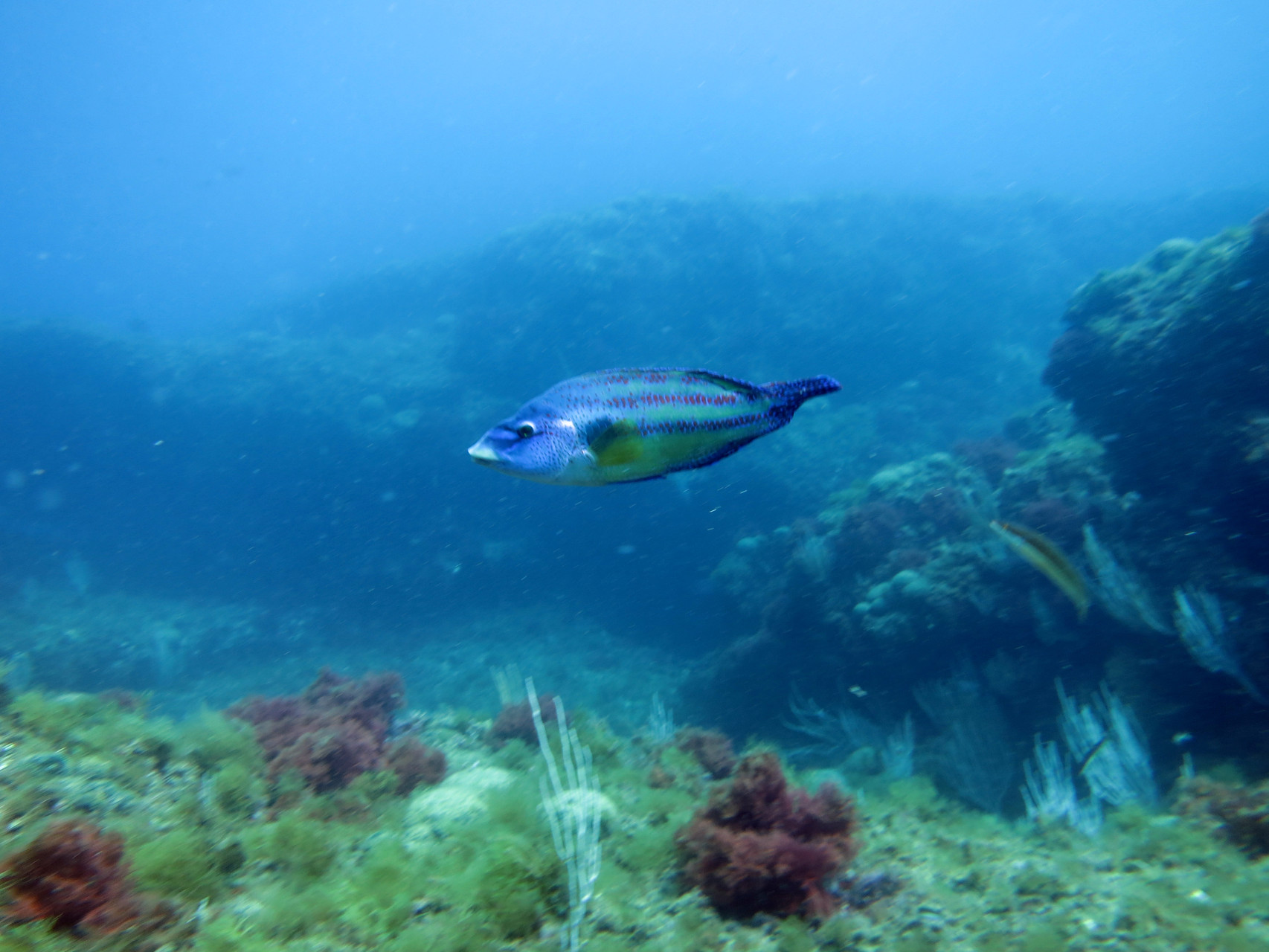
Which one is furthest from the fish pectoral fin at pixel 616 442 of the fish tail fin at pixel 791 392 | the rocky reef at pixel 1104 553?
the rocky reef at pixel 1104 553

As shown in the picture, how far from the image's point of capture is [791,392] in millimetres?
1404

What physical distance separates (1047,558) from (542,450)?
3.34 m

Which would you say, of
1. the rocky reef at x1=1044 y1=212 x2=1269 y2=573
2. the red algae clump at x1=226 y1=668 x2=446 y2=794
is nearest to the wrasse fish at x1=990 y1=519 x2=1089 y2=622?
the red algae clump at x1=226 y1=668 x2=446 y2=794

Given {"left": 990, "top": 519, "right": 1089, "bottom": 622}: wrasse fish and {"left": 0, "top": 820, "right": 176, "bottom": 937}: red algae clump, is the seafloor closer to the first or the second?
{"left": 0, "top": 820, "right": 176, "bottom": 937}: red algae clump

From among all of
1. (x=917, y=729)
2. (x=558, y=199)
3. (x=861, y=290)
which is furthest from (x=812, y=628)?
(x=558, y=199)

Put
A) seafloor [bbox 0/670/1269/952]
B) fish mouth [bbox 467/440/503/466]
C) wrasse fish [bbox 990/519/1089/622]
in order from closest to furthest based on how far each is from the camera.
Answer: fish mouth [bbox 467/440/503/466] → seafloor [bbox 0/670/1269/952] → wrasse fish [bbox 990/519/1089/622]

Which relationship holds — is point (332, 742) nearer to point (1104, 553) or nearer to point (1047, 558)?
point (1047, 558)

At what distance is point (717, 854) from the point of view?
319cm

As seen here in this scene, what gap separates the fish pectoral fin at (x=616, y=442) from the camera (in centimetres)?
131

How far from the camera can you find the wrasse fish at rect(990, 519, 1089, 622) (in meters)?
3.13

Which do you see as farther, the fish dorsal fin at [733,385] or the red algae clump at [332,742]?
→ the red algae clump at [332,742]

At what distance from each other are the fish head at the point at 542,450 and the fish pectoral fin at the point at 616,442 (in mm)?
24

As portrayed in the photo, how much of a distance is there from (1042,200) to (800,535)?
44161 millimetres

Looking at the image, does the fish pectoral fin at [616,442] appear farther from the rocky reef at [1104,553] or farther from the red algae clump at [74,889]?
the rocky reef at [1104,553]
